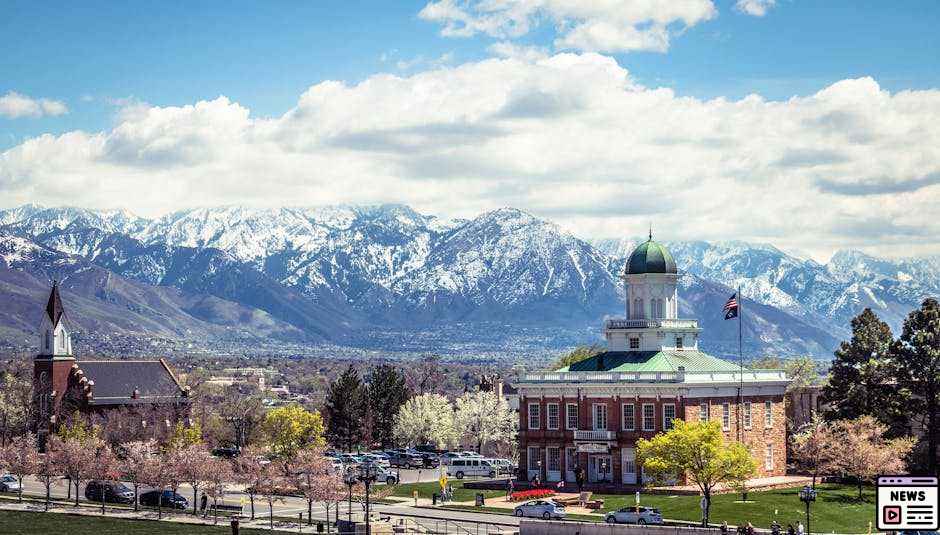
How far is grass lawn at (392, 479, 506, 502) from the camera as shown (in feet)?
348

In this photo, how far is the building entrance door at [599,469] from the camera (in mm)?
110188

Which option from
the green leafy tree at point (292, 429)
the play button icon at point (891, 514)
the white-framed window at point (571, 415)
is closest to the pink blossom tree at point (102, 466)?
the green leafy tree at point (292, 429)

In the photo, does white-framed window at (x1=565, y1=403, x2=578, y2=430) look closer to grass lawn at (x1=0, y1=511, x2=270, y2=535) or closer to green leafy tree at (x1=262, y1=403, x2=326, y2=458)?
green leafy tree at (x1=262, y1=403, x2=326, y2=458)

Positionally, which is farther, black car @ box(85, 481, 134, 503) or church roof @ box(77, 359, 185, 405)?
church roof @ box(77, 359, 185, 405)

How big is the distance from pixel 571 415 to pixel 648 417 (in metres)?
7.05

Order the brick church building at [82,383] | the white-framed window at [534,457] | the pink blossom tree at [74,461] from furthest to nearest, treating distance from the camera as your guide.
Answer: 1. the brick church building at [82,383]
2. the white-framed window at [534,457]
3. the pink blossom tree at [74,461]

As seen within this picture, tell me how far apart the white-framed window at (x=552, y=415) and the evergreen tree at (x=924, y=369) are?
2760cm

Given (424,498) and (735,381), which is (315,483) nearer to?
(424,498)

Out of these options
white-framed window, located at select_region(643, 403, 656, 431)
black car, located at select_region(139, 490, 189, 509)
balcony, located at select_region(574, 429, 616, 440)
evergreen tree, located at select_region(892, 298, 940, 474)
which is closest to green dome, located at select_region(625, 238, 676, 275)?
white-framed window, located at select_region(643, 403, 656, 431)

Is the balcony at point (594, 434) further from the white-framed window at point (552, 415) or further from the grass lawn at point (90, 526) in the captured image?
the grass lawn at point (90, 526)

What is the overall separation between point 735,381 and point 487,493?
73.1 feet

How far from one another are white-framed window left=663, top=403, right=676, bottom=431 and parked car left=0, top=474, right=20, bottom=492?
52.6 meters

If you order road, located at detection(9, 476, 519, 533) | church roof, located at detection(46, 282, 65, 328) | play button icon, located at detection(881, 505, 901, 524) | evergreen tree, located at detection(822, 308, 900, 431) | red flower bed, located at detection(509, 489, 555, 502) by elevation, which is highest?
church roof, located at detection(46, 282, 65, 328)

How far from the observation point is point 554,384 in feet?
373
